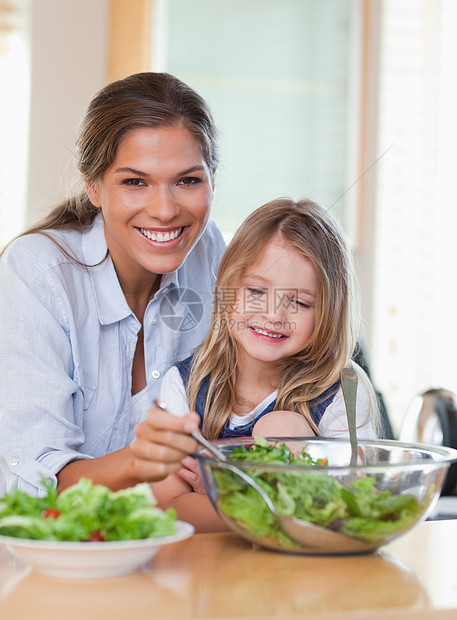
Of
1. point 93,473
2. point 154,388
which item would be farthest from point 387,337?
point 93,473

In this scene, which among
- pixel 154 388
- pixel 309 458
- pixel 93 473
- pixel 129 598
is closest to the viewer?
pixel 129 598

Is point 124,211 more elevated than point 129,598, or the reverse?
point 124,211

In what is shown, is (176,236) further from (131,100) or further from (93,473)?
(93,473)

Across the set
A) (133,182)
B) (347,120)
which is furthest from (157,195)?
(347,120)

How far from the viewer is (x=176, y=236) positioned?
60.3 inches

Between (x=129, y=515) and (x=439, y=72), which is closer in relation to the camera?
(x=129, y=515)

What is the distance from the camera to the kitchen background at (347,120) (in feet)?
10.4

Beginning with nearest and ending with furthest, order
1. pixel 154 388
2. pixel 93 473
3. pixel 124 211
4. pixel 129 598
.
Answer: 1. pixel 129 598
2. pixel 93 473
3. pixel 124 211
4. pixel 154 388

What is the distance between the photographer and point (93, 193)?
5.21ft

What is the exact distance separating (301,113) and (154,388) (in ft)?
6.94

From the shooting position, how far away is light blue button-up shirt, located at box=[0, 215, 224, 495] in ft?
4.40

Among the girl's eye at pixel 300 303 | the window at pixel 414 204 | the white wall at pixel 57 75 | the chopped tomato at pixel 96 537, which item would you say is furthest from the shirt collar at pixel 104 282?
the window at pixel 414 204

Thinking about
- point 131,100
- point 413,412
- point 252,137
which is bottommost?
point 413,412

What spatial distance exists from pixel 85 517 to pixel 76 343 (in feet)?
2.44
